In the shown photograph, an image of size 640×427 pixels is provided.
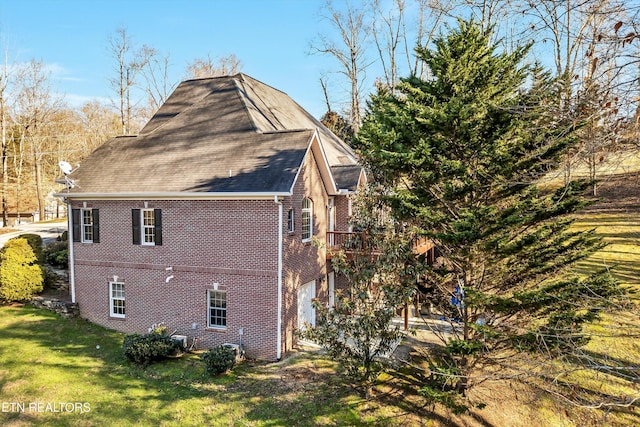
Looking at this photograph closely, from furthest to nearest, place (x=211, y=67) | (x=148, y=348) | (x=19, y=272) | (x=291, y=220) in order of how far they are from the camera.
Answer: (x=211, y=67) < (x=19, y=272) < (x=291, y=220) < (x=148, y=348)

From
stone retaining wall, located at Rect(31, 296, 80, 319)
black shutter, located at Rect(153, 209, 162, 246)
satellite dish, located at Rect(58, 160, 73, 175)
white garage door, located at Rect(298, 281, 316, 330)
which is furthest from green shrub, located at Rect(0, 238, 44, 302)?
white garage door, located at Rect(298, 281, 316, 330)

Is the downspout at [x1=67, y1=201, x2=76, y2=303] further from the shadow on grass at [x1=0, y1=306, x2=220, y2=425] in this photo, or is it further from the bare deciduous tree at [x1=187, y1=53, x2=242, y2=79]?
the bare deciduous tree at [x1=187, y1=53, x2=242, y2=79]

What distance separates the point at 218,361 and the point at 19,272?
11256mm

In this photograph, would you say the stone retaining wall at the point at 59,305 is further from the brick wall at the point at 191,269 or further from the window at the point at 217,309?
the window at the point at 217,309

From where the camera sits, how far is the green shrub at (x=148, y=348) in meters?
12.3

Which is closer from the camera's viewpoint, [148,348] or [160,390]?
[160,390]

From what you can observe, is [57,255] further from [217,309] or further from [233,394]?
[233,394]

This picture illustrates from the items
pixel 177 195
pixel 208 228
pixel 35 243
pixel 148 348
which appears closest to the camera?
pixel 148 348

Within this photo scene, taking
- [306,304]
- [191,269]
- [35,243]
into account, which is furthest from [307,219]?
[35,243]

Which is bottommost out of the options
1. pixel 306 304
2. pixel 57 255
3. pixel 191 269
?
pixel 306 304

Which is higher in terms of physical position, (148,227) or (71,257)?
(148,227)

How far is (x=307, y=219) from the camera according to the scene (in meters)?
15.3

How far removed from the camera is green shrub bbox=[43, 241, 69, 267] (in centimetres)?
1880

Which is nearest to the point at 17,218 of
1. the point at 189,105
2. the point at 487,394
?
the point at 189,105
